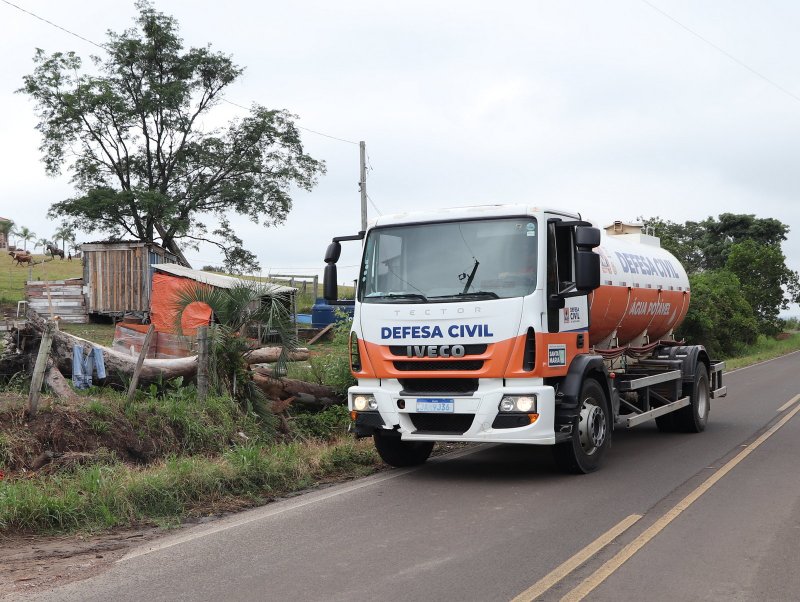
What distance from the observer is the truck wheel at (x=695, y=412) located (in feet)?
43.1

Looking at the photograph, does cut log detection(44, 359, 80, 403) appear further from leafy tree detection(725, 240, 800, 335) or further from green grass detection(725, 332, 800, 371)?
leafy tree detection(725, 240, 800, 335)

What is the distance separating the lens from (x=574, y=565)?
593 cm

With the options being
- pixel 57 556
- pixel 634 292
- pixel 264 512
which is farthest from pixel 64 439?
pixel 634 292

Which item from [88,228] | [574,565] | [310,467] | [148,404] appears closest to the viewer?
[574,565]

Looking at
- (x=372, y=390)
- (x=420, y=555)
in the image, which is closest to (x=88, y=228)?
(x=372, y=390)

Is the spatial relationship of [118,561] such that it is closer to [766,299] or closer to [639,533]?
[639,533]

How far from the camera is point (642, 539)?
21.7ft

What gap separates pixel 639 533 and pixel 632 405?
4.97 meters

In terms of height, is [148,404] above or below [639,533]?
above

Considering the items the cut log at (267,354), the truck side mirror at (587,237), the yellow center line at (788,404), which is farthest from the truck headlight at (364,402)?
the yellow center line at (788,404)

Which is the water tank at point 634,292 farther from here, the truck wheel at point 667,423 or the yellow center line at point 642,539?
the yellow center line at point 642,539

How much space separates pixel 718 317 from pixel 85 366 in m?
29.0

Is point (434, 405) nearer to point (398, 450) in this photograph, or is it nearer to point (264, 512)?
point (398, 450)

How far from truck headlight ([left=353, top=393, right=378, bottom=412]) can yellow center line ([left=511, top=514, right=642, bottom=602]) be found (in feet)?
10.1
